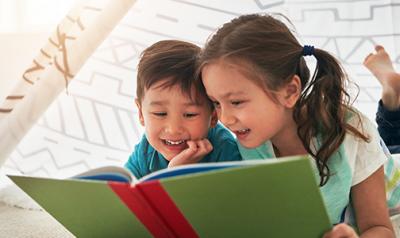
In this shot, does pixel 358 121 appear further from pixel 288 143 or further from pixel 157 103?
pixel 157 103

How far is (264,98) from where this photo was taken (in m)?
0.93

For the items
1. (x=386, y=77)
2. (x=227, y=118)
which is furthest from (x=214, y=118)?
(x=386, y=77)

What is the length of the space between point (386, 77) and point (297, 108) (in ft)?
1.73

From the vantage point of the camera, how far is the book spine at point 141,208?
2.13 ft

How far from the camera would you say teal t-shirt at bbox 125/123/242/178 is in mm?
1087

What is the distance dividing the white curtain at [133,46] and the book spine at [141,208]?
1.00 m

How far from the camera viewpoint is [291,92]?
0.96 m

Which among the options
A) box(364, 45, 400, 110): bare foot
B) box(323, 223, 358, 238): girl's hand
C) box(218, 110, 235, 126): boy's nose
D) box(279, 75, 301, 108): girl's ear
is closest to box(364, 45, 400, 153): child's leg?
box(364, 45, 400, 110): bare foot

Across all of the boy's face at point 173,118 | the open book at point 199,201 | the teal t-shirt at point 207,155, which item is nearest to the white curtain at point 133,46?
the teal t-shirt at point 207,155

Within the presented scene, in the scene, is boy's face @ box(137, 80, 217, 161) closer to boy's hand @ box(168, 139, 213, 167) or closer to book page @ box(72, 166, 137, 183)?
boy's hand @ box(168, 139, 213, 167)

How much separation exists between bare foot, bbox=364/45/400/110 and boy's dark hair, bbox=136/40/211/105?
59cm

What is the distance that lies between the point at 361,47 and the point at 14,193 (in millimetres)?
1086

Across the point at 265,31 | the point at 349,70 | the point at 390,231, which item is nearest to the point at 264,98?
the point at 265,31

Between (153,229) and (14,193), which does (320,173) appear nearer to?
(153,229)
